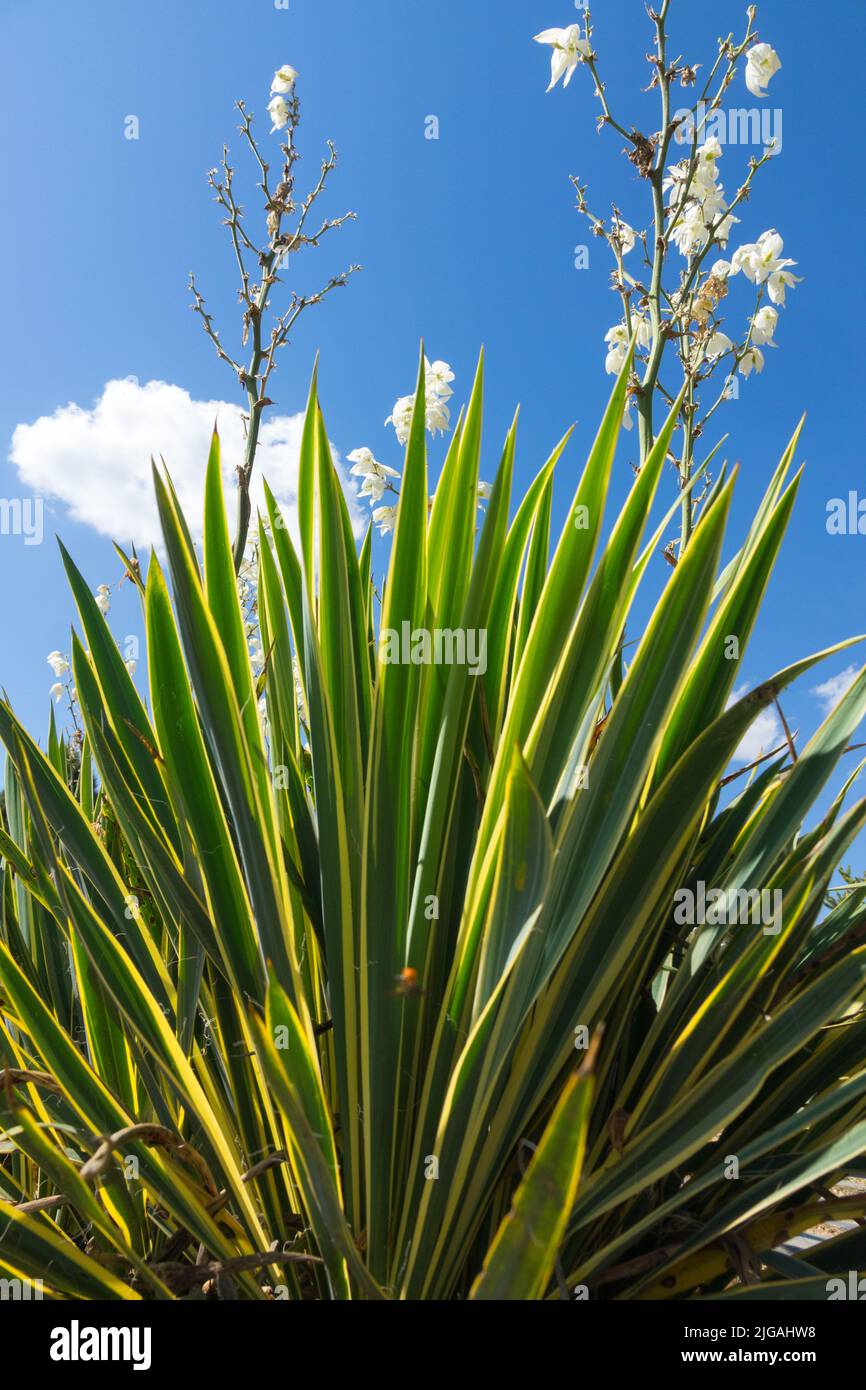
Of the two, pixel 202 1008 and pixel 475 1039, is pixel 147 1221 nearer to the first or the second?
pixel 202 1008

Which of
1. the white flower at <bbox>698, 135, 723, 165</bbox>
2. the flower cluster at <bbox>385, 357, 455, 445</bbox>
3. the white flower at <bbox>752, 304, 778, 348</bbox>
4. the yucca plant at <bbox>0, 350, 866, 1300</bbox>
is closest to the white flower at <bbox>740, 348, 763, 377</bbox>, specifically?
the white flower at <bbox>752, 304, 778, 348</bbox>

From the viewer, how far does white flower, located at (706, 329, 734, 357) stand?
2.02 meters

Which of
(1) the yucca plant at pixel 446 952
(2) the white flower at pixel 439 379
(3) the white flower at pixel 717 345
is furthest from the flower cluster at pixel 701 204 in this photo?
(1) the yucca plant at pixel 446 952

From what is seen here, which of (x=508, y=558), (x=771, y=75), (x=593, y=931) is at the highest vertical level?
(x=771, y=75)

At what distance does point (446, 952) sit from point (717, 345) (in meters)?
1.72

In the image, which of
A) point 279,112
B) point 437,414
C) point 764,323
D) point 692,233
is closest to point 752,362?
point 764,323

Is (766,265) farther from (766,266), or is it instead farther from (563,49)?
(563,49)

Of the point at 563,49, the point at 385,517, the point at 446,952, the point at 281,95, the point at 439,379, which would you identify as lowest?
the point at 446,952

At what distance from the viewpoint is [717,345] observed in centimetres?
207

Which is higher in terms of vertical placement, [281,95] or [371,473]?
[281,95]

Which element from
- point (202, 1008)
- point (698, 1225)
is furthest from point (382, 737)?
point (698, 1225)

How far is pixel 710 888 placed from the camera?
1.03m

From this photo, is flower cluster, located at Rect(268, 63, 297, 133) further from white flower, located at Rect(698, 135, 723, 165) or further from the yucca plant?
the yucca plant

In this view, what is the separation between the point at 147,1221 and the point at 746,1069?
0.68m
